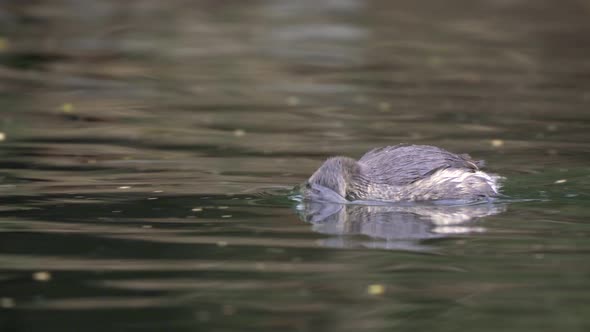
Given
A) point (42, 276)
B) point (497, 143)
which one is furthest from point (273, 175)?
point (42, 276)

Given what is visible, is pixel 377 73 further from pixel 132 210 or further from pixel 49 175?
pixel 132 210

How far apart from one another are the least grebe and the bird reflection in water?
4.2 inches

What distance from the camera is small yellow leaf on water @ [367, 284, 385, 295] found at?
6.87 meters

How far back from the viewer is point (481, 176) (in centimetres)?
988

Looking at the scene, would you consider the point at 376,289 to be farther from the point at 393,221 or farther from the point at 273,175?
the point at 273,175

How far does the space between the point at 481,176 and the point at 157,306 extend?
164 inches

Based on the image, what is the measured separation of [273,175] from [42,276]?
13.0 ft

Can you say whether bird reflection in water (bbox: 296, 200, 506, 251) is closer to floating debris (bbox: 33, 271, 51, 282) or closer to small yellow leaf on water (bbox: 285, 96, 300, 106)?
floating debris (bbox: 33, 271, 51, 282)

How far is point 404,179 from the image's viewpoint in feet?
31.9

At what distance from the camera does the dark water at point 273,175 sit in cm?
666

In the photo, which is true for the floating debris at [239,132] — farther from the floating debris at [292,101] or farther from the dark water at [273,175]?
the floating debris at [292,101]

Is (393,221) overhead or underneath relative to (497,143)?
underneath

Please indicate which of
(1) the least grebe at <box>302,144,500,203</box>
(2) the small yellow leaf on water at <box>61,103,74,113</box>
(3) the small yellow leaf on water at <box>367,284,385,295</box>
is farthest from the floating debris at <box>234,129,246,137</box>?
(3) the small yellow leaf on water at <box>367,284,385,295</box>

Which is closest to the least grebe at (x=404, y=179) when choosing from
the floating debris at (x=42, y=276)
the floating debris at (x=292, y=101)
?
the floating debris at (x=42, y=276)
